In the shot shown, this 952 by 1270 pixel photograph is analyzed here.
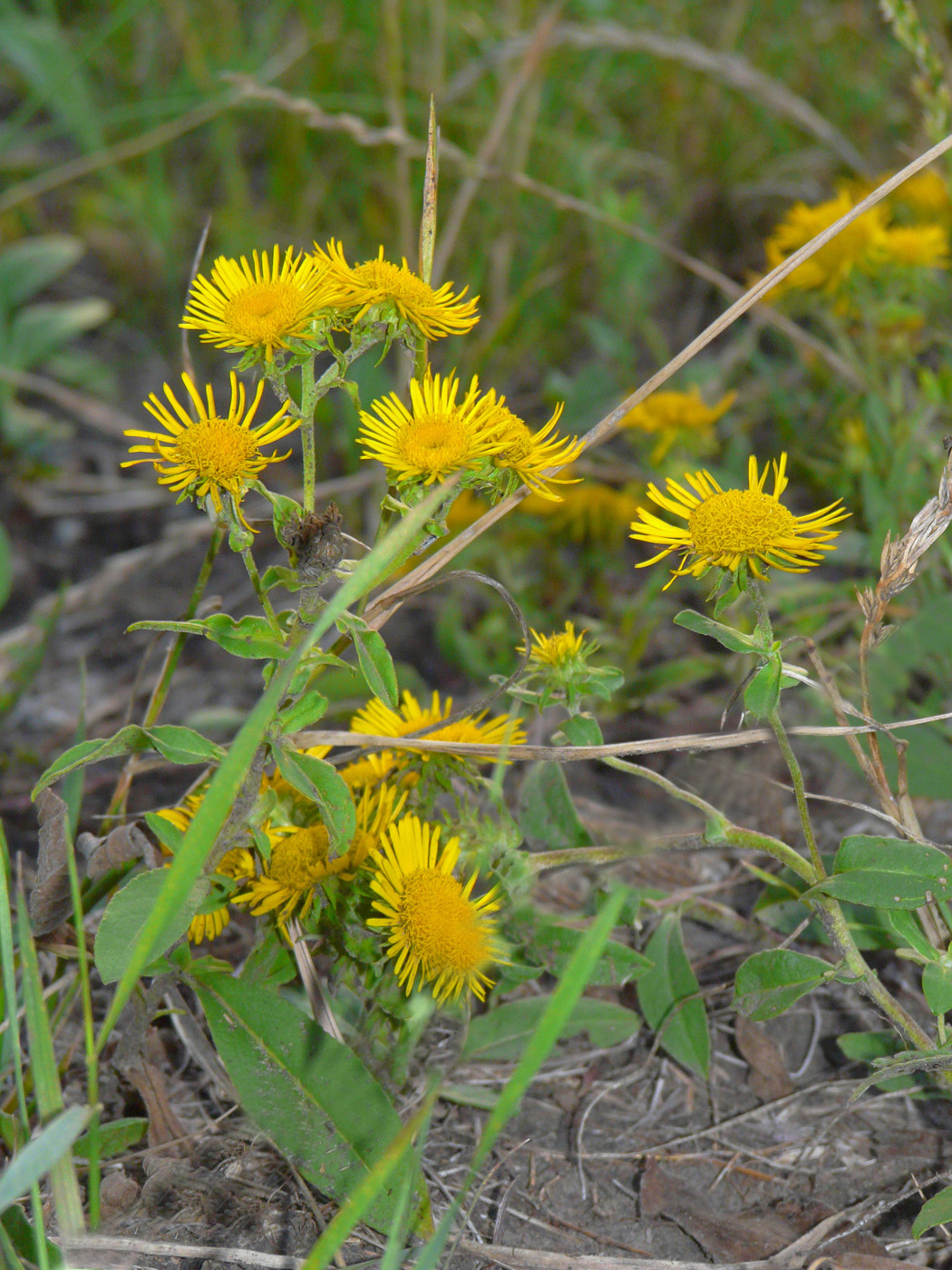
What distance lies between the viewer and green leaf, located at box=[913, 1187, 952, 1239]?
1.04 meters

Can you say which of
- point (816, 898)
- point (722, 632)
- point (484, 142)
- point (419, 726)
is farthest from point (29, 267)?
point (816, 898)

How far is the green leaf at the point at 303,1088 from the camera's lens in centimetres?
111

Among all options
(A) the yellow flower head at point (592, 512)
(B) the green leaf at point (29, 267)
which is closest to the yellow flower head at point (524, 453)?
(A) the yellow flower head at point (592, 512)

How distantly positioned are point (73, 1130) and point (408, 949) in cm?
41

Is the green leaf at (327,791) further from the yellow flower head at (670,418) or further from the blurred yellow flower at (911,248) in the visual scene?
the blurred yellow flower at (911,248)

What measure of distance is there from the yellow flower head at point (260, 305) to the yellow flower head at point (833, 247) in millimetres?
1282

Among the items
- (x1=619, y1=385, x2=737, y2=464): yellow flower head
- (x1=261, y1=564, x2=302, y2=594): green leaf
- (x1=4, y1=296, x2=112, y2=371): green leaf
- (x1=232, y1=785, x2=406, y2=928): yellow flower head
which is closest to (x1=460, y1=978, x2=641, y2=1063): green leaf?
(x1=232, y1=785, x2=406, y2=928): yellow flower head

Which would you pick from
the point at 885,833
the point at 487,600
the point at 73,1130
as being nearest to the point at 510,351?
the point at 487,600

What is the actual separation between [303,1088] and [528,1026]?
31cm

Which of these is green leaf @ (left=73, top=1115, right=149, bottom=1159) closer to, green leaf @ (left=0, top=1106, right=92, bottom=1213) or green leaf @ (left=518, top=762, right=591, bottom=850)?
green leaf @ (left=0, top=1106, right=92, bottom=1213)

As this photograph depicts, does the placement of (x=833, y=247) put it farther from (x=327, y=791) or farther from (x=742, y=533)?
(x=327, y=791)

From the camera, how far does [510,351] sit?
276 centimetres

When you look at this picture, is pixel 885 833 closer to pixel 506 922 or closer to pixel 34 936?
pixel 506 922

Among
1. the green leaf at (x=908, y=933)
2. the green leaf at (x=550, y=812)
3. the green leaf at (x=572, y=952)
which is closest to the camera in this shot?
the green leaf at (x=908, y=933)
